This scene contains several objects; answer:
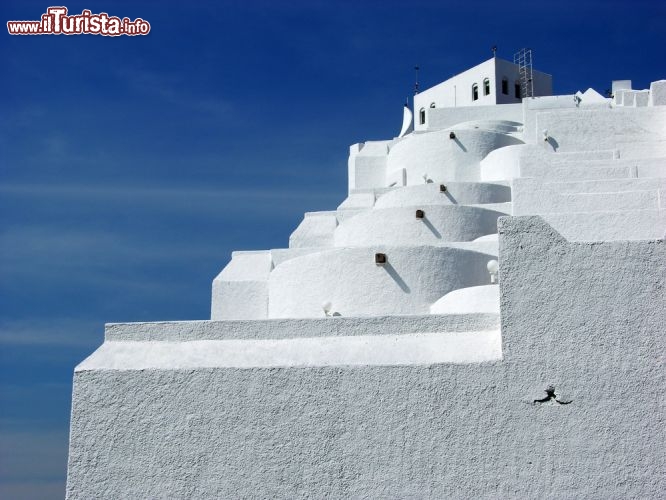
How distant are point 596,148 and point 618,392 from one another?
11452 millimetres

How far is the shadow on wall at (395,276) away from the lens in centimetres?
1773

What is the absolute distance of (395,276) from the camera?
17.8 m

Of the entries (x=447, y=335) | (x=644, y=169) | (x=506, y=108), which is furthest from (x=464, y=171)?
(x=447, y=335)

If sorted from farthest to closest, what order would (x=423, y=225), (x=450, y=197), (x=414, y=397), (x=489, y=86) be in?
(x=489, y=86), (x=450, y=197), (x=423, y=225), (x=414, y=397)

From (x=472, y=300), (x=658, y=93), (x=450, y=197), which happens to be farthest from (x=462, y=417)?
(x=658, y=93)

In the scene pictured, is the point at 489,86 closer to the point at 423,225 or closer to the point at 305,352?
the point at 423,225

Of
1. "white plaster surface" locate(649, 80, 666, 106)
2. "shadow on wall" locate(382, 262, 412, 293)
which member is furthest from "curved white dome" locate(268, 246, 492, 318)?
"white plaster surface" locate(649, 80, 666, 106)

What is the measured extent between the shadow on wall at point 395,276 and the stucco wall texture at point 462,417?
5.84 meters

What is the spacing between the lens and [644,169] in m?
18.1

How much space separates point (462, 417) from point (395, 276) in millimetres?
6343

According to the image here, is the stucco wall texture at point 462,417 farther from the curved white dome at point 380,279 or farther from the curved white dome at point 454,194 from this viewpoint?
the curved white dome at point 454,194

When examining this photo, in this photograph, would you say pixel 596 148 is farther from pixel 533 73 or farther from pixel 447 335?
pixel 533 73

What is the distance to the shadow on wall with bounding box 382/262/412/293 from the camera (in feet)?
58.2

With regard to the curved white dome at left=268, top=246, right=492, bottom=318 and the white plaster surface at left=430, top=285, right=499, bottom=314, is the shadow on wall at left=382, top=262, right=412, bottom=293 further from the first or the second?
the white plaster surface at left=430, top=285, right=499, bottom=314
